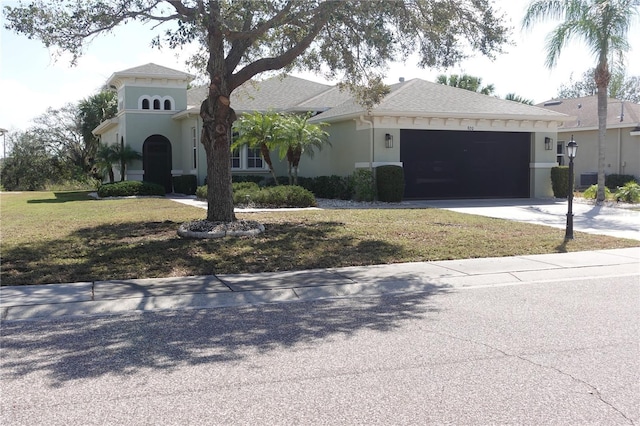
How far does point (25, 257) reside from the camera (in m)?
10.7

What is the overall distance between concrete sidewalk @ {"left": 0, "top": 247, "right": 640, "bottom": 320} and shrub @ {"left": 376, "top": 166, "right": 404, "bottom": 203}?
35.2 ft

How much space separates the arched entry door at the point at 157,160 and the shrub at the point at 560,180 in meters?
17.3

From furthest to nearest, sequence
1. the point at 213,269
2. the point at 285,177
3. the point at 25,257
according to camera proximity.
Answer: the point at 285,177, the point at 25,257, the point at 213,269

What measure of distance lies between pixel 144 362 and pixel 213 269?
445cm

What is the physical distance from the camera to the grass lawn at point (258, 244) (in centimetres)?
1000

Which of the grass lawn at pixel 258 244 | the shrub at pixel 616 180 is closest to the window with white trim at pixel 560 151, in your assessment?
the shrub at pixel 616 180

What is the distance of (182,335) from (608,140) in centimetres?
2911

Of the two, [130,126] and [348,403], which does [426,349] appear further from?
[130,126]

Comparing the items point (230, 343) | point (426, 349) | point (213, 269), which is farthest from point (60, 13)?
point (426, 349)

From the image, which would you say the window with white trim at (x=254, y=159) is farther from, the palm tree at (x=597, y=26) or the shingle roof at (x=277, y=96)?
the palm tree at (x=597, y=26)

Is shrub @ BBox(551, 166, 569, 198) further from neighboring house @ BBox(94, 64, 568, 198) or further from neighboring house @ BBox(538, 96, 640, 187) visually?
neighboring house @ BBox(538, 96, 640, 187)

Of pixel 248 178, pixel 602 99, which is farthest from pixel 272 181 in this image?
pixel 602 99

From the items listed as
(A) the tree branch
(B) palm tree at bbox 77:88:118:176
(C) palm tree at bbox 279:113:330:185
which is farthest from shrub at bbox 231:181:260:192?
(B) palm tree at bbox 77:88:118:176

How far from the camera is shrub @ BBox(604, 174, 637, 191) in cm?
2902
